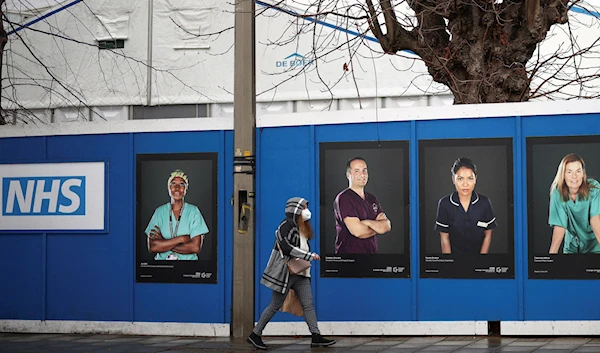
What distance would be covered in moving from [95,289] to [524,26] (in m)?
6.00

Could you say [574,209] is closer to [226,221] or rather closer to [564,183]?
[564,183]

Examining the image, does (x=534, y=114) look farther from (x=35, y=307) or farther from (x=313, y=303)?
(x=35, y=307)

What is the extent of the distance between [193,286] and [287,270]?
1833 mm

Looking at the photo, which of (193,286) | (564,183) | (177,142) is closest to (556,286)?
(564,183)

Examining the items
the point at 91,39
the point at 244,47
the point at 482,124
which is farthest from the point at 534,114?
the point at 91,39

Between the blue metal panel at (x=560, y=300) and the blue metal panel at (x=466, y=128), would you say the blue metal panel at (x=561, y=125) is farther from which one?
the blue metal panel at (x=560, y=300)

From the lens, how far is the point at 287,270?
1007 cm

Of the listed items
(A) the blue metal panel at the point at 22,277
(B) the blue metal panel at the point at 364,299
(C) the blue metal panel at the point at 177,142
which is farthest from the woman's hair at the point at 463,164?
(A) the blue metal panel at the point at 22,277

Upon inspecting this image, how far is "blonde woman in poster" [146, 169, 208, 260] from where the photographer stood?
11523mm

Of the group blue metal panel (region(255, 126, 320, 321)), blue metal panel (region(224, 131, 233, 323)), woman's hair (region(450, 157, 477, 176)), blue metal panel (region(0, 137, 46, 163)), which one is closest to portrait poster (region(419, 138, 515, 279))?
woman's hair (region(450, 157, 477, 176))

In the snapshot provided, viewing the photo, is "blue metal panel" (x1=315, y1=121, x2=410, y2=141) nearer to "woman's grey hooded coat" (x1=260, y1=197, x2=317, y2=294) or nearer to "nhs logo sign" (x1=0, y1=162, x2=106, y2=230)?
"woman's grey hooded coat" (x1=260, y1=197, x2=317, y2=294)

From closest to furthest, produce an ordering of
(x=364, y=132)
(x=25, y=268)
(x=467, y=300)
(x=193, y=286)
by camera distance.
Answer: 1. (x=467, y=300)
2. (x=364, y=132)
3. (x=193, y=286)
4. (x=25, y=268)

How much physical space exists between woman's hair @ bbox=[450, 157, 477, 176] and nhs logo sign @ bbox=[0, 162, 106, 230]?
4.24m

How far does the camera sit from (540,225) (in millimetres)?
10453
